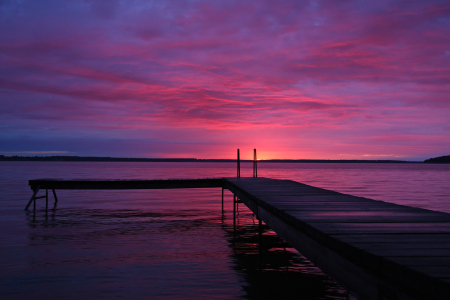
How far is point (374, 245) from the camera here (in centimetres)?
315

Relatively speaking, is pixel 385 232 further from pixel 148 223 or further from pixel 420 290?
pixel 148 223

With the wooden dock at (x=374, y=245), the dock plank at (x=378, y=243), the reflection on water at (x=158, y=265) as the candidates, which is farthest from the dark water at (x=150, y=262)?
the dock plank at (x=378, y=243)

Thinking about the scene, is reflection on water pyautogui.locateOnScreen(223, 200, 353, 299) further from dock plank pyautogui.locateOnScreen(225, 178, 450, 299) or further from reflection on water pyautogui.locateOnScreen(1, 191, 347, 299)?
dock plank pyautogui.locateOnScreen(225, 178, 450, 299)

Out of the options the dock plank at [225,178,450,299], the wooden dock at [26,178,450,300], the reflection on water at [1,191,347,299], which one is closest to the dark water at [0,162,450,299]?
the reflection on water at [1,191,347,299]

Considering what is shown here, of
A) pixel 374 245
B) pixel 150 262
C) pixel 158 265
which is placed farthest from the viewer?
pixel 150 262

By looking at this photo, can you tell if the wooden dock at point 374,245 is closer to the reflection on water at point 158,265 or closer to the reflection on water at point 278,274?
the reflection on water at point 278,274

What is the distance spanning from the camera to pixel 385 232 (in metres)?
3.80

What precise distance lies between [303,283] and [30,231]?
8.75 metres

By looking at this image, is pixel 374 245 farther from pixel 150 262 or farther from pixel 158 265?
pixel 150 262

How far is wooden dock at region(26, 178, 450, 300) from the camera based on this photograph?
2418 mm

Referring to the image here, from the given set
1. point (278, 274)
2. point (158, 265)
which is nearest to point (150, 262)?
point (158, 265)

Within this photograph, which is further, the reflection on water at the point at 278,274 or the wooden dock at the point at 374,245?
the reflection on water at the point at 278,274

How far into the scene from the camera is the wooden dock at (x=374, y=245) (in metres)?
2.42

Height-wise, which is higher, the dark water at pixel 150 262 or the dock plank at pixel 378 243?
the dock plank at pixel 378 243
